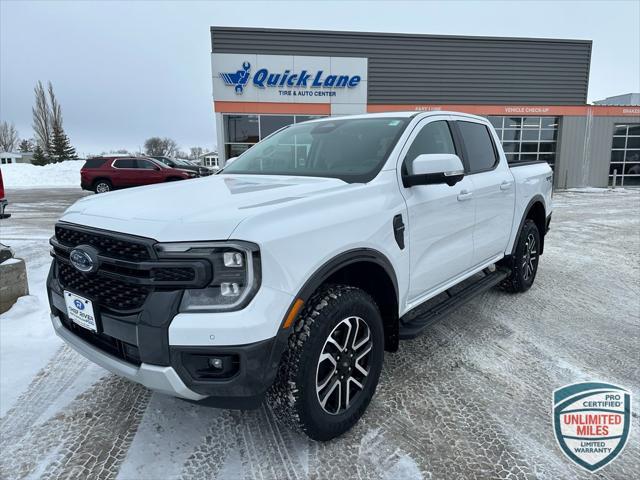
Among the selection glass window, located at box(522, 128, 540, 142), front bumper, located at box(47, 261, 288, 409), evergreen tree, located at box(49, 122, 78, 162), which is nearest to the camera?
front bumper, located at box(47, 261, 288, 409)

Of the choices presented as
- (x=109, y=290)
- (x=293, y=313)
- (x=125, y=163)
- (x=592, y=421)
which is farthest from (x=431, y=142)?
(x=125, y=163)

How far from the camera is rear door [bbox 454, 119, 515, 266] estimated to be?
3.71 metres

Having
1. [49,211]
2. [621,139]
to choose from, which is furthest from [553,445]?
[621,139]

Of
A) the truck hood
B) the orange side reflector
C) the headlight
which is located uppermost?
the truck hood

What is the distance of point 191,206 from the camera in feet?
7.04

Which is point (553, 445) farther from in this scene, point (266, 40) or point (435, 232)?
point (266, 40)

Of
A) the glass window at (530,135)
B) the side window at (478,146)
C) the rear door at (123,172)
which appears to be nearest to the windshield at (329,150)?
the side window at (478,146)

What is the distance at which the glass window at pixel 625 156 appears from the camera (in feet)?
69.1

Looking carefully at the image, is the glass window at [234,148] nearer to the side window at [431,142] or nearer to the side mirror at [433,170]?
the side window at [431,142]

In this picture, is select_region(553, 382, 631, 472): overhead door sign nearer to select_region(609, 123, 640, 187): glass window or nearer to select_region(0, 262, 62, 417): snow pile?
select_region(0, 262, 62, 417): snow pile

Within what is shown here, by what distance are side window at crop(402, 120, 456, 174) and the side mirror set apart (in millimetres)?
119

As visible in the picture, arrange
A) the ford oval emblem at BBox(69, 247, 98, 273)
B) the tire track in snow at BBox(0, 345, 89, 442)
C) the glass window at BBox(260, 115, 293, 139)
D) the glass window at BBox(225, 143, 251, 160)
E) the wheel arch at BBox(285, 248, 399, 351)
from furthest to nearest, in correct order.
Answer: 1. the glass window at BBox(260, 115, 293, 139)
2. the glass window at BBox(225, 143, 251, 160)
3. the tire track in snow at BBox(0, 345, 89, 442)
4. the wheel arch at BBox(285, 248, 399, 351)
5. the ford oval emblem at BBox(69, 247, 98, 273)

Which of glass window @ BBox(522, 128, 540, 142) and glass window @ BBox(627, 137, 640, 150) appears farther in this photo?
glass window @ BBox(627, 137, 640, 150)

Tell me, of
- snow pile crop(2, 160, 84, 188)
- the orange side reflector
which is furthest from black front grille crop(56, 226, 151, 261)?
snow pile crop(2, 160, 84, 188)
